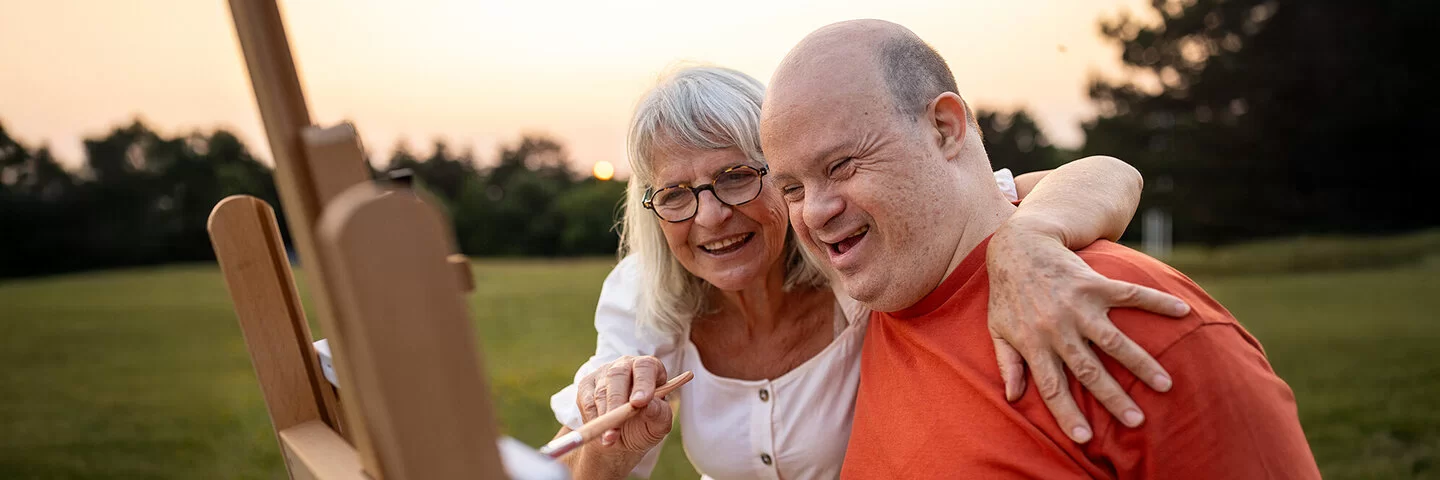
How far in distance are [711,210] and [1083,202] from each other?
779mm

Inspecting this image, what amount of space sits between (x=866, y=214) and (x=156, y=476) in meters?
6.47

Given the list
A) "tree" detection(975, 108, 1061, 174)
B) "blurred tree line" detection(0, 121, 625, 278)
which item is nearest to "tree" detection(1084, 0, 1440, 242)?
"tree" detection(975, 108, 1061, 174)

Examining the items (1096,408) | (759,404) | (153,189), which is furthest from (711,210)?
(153,189)

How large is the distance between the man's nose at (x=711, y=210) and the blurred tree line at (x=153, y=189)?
6.37 metres

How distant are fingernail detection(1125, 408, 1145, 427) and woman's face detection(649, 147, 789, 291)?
96 cm

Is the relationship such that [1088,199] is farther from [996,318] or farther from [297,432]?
[297,432]

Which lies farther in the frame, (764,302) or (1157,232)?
(1157,232)

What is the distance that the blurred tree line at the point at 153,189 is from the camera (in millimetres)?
8914

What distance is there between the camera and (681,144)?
6.79ft

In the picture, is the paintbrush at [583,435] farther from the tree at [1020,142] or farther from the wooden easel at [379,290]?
the tree at [1020,142]

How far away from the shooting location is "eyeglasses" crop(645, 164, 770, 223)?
6.79ft

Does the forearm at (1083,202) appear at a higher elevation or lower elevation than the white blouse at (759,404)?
higher

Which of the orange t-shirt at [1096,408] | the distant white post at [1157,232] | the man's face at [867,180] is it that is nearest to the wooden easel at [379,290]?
the man's face at [867,180]

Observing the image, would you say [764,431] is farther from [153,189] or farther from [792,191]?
[153,189]
